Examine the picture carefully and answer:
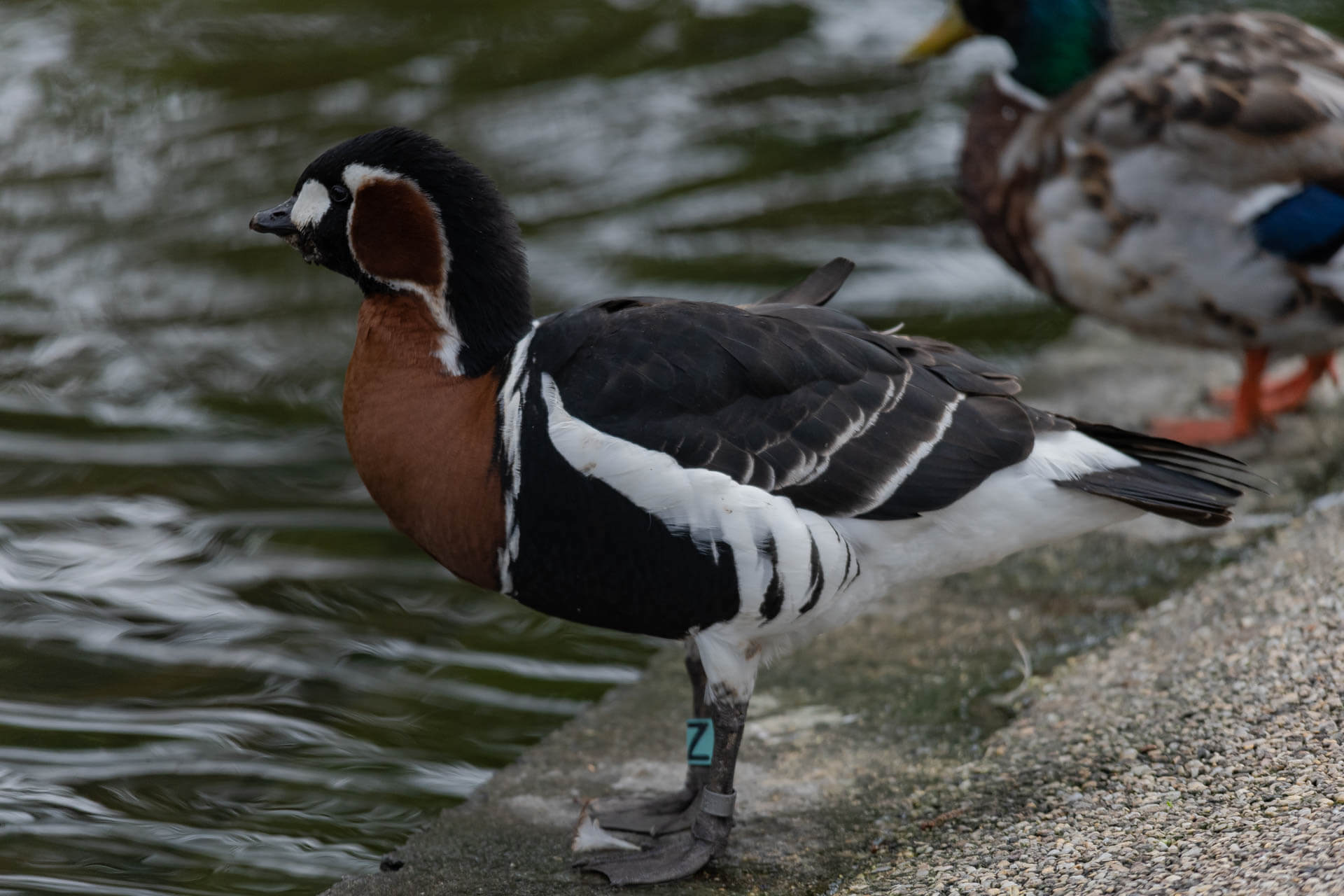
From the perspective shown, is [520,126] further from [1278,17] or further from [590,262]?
[1278,17]

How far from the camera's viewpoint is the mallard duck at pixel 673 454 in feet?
13.3

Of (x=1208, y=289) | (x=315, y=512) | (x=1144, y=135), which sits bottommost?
(x=315, y=512)

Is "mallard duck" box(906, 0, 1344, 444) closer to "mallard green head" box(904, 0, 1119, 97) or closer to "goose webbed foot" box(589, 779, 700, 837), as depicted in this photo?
"mallard green head" box(904, 0, 1119, 97)

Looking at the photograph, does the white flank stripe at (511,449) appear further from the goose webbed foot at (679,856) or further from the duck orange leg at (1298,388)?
the duck orange leg at (1298,388)

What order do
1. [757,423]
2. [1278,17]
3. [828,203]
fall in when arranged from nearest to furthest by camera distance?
1. [757,423]
2. [1278,17]
3. [828,203]

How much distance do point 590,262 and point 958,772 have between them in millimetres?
4606

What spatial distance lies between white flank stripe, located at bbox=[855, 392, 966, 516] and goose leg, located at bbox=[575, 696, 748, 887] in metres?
0.67

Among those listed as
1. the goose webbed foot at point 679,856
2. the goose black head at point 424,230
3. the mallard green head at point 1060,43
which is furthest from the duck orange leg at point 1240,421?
the goose black head at point 424,230

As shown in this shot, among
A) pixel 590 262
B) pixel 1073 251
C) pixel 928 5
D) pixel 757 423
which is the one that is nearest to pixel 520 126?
pixel 590 262

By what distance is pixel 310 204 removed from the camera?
439 cm

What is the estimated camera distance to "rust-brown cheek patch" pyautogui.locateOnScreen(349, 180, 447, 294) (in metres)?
4.30

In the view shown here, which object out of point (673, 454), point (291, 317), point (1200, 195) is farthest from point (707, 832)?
point (291, 317)

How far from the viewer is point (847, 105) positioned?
34.3 feet

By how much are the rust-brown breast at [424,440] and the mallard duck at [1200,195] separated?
3197 millimetres
